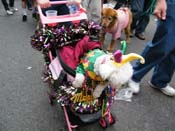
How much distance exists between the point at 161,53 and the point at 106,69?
1.09 meters

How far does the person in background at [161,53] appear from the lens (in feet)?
7.52

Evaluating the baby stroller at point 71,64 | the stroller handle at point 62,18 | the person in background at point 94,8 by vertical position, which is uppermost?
the stroller handle at point 62,18

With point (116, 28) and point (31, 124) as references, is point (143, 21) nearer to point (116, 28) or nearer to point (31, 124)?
point (116, 28)

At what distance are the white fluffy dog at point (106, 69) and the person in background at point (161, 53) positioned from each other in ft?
2.29

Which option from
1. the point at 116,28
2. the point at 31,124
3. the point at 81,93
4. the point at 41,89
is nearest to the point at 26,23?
the point at 116,28

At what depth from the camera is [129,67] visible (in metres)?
1.66

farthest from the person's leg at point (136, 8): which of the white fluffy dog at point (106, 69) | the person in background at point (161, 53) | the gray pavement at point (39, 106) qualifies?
the white fluffy dog at point (106, 69)

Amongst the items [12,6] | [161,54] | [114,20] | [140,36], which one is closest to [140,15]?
[140,36]

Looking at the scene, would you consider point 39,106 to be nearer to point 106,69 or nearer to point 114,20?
point 106,69

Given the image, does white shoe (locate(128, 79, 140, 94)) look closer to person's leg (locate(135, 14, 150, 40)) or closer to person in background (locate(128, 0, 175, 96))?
person in background (locate(128, 0, 175, 96))

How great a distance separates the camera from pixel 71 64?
1866 mm

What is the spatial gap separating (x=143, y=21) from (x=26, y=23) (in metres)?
1.97

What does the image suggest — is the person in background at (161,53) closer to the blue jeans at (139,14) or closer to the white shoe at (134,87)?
the white shoe at (134,87)

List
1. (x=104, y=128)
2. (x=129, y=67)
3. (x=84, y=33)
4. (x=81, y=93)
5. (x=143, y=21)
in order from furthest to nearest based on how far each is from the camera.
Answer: (x=143, y=21) < (x=104, y=128) < (x=84, y=33) < (x=81, y=93) < (x=129, y=67)
